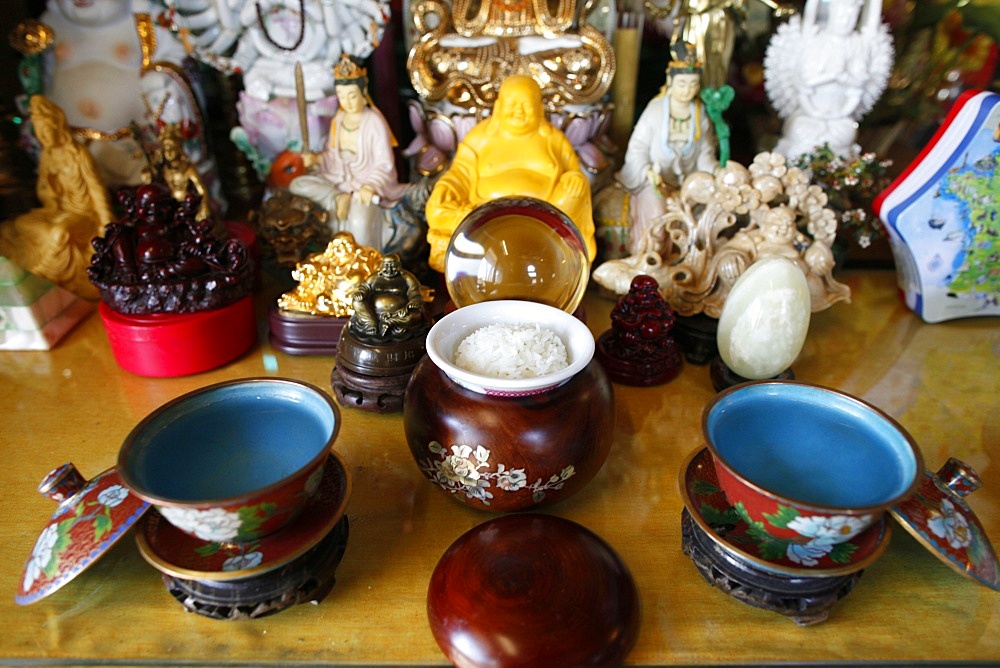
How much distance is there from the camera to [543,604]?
3.27ft

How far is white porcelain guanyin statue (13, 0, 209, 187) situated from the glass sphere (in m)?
1.22

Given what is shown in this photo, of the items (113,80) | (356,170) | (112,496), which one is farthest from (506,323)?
(113,80)

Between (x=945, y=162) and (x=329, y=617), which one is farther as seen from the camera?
(x=945, y=162)

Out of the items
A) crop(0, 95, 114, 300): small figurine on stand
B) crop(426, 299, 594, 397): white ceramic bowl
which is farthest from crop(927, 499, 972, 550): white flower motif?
crop(0, 95, 114, 300): small figurine on stand

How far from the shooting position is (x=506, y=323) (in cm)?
132

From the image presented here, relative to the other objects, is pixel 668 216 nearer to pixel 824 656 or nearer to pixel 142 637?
pixel 824 656

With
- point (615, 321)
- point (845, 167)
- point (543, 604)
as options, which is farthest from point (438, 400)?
point (845, 167)

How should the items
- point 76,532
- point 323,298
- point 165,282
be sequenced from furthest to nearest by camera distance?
1. point 323,298
2. point 165,282
3. point 76,532

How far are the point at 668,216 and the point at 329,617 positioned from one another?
1.27 meters

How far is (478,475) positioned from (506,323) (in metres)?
0.31

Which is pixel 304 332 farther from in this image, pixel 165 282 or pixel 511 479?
pixel 511 479

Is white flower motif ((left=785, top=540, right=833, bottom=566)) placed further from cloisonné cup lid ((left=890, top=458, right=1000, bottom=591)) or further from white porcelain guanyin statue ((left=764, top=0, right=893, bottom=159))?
white porcelain guanyin statue ((left=764, top=0, right=893, bottom=159))

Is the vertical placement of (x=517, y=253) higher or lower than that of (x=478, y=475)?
higher

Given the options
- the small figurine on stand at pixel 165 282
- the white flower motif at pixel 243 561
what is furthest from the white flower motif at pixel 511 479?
the small figurine on stand at pixel 165 282
